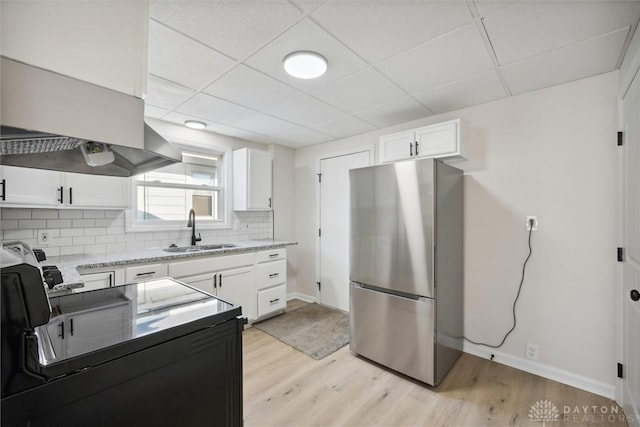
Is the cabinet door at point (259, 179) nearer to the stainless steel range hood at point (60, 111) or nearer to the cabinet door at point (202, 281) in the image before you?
the cabinet door at point (202, 281)

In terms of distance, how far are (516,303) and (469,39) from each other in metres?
2.05

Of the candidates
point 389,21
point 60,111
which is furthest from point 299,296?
point 60,111

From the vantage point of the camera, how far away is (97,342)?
0.84 m

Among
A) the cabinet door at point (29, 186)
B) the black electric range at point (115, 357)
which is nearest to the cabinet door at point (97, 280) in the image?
the cabinet door at point (29, 186)

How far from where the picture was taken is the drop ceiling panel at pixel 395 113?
8.54 feet

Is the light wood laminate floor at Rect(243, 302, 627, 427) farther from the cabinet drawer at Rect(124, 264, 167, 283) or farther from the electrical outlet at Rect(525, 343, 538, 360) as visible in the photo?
the cabinet drawer at Rect(124, 264, 167, 283)

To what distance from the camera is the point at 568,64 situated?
190 centimetres

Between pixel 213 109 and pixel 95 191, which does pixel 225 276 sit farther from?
pixel 213 109

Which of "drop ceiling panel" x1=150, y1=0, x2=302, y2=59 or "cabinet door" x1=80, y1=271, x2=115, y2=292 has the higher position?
"drop ceiling panel" x1=150, y1=0, x2=302, y2=59

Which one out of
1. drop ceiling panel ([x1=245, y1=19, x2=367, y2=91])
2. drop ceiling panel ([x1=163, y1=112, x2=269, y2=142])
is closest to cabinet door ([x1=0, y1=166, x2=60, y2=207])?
drop ceiling panel ([x1=163, y1=112, x2=269, y2=142])

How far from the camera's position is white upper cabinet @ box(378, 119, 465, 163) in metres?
2.45

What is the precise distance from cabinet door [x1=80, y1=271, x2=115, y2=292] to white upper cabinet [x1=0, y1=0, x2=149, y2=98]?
1.92 m

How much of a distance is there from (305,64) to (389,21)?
587 millimetres

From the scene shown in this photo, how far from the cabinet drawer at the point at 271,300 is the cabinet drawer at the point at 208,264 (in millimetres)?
430
